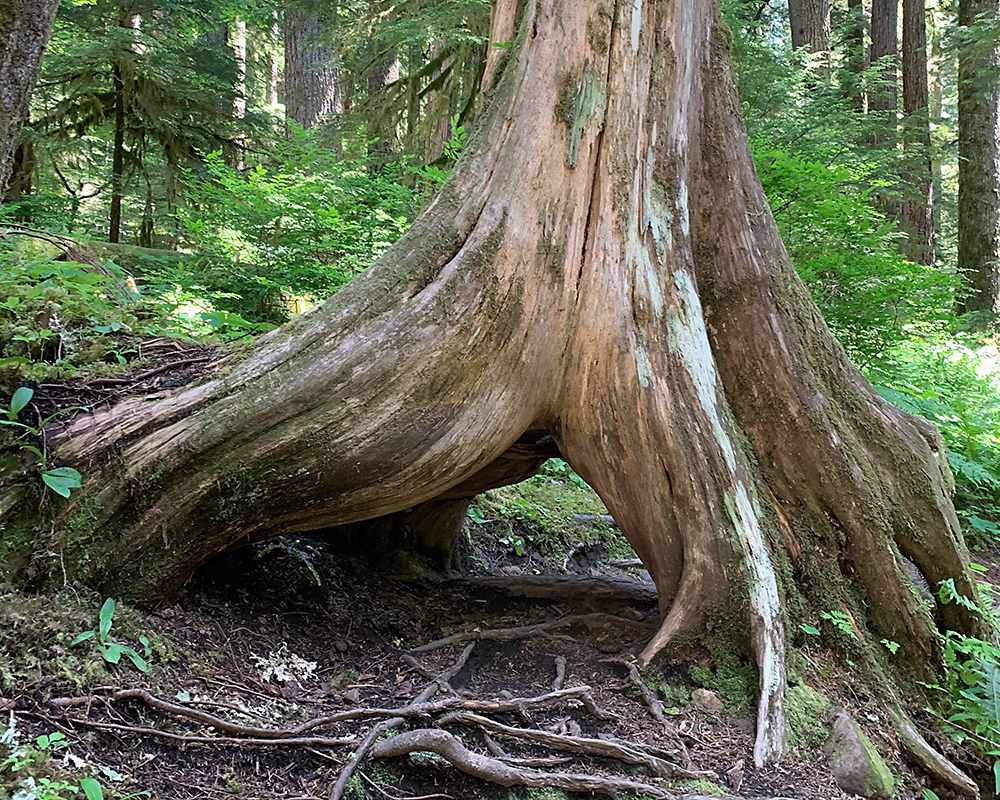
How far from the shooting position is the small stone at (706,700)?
108 inches

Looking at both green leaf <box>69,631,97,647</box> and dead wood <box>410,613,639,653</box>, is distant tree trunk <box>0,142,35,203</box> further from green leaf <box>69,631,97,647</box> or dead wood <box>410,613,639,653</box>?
dead wood <box>410,613,639,653</box>

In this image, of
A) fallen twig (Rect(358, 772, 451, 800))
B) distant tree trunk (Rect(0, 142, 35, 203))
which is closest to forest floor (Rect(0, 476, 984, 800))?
fallen twig (Rect(358, 772, 451, 800))

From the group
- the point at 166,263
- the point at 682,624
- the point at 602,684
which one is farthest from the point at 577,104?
the point at 166,263

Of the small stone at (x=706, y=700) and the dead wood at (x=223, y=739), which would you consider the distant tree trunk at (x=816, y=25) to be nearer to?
the small stone at (x=706, y=700)

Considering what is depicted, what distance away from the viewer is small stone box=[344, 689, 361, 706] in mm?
2605

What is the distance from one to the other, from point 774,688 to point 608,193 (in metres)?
2.39

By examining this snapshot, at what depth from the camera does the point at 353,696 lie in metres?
2.64

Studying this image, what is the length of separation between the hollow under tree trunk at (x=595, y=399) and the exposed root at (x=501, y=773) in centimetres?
68

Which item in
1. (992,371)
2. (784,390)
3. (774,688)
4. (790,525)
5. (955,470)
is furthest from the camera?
(992,371)

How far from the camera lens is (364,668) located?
9.71ft

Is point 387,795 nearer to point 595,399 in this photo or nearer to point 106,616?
point 106,616

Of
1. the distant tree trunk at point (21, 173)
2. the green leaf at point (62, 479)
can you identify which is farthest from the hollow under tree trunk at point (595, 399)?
the distant tree trunk at point (21, 173)

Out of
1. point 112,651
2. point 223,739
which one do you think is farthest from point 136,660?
point 223,739

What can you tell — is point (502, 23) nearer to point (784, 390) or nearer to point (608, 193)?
point (608, 193)
